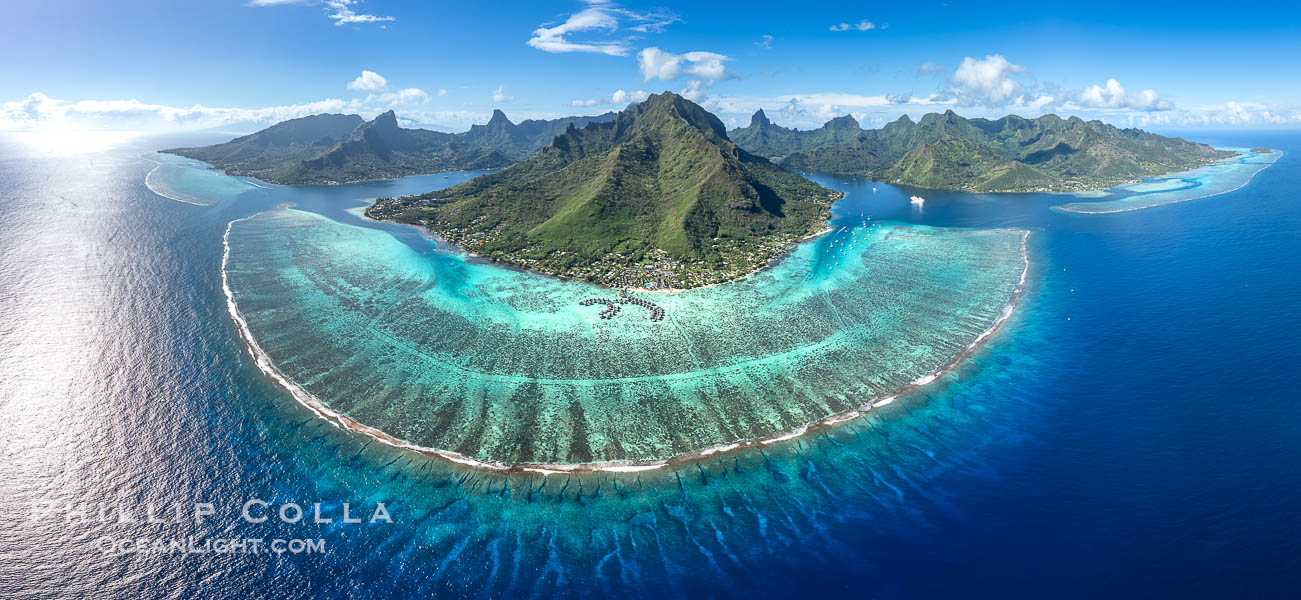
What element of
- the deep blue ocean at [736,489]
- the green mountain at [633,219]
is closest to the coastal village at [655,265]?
the green mountain at [633,219]

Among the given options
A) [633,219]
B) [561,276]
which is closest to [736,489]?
[561,276]

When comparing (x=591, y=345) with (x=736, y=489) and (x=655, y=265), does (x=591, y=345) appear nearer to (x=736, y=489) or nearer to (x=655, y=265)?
(x=736, y=489)

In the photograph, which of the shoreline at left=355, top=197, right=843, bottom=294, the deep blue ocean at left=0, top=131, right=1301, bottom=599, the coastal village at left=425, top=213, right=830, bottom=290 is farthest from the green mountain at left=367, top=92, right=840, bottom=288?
the deep blue ocean at left=0, top=131, right=1301, bottom=599

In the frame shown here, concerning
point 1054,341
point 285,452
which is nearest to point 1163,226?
point 1054,341

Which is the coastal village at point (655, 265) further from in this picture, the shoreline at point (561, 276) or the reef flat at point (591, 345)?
the reef flat at point (591, 345)

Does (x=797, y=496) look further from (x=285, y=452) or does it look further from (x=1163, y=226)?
(x=1163, y=226)

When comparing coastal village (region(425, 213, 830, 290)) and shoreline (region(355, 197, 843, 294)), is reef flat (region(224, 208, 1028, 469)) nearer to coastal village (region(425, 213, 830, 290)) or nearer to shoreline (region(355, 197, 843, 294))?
shoreline (region(355, 197, 843, 294))
